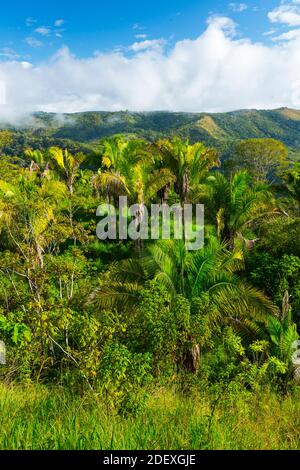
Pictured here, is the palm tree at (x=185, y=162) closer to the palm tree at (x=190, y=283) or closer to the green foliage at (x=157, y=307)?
the green foliage at (x=157, y=307)

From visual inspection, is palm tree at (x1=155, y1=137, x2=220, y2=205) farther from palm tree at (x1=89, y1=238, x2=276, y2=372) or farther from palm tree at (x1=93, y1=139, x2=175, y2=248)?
palm tree at (x1=89, y1=238, x2=276, y2=372)

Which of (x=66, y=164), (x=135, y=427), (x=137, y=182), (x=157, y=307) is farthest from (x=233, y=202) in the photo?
(x=66, y=164)

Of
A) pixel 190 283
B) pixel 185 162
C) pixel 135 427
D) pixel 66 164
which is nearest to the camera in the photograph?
pixel 135 427

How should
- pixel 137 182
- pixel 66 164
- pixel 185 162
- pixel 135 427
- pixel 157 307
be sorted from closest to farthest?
pixel 135 427, pixel 157 307, pixel 137 182, pixel 185 162, pixel 66 164

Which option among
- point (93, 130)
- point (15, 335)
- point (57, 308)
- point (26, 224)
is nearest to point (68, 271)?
point (26, 224)

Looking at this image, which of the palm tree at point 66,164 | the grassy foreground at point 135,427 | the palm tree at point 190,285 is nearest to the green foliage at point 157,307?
the palm tree at point 190,285

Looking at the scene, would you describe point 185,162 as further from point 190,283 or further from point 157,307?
point 157,307

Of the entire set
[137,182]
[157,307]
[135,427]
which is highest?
[137,182]

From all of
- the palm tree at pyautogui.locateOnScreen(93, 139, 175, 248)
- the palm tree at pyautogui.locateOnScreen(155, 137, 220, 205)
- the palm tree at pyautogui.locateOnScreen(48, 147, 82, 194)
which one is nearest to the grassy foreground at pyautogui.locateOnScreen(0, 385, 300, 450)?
the palm tree at pyautogui.locateOnScreen(93, 139, 175, 248)
